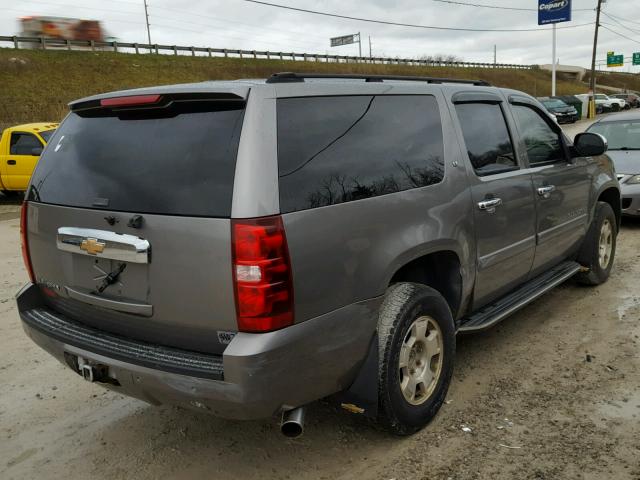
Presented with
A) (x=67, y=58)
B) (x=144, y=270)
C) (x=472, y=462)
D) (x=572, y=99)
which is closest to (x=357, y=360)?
(x=472, y=462)

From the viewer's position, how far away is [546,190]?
420cm

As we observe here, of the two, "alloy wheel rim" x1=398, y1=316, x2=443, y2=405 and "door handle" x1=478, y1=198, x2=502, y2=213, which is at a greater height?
"door handle" x1=478, y1=198, x2=502, y2=213

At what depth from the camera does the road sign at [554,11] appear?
3566cm

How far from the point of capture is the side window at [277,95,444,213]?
244 cm

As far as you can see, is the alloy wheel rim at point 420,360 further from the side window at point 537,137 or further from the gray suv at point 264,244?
the side window at point 537,137

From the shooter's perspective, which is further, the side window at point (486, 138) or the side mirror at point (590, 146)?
the side mirror at point (590, 146)

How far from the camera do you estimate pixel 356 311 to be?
2596 millimetres

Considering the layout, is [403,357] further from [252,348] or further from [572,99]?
[572,99]

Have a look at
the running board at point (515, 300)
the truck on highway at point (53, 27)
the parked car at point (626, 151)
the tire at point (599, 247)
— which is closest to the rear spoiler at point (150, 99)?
the running board at point (515, 300)

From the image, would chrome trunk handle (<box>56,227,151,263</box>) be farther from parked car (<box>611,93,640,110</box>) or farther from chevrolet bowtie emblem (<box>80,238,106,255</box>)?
parked car (<box>611,93,640,110</box>)

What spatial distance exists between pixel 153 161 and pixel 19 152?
12035 millimetres

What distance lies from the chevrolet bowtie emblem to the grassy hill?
27.7 meters

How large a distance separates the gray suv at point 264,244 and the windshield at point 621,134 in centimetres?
635

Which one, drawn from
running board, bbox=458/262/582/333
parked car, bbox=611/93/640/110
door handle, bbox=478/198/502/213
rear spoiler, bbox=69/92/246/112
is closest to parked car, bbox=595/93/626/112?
parked car, bbox=611/93/640/110
